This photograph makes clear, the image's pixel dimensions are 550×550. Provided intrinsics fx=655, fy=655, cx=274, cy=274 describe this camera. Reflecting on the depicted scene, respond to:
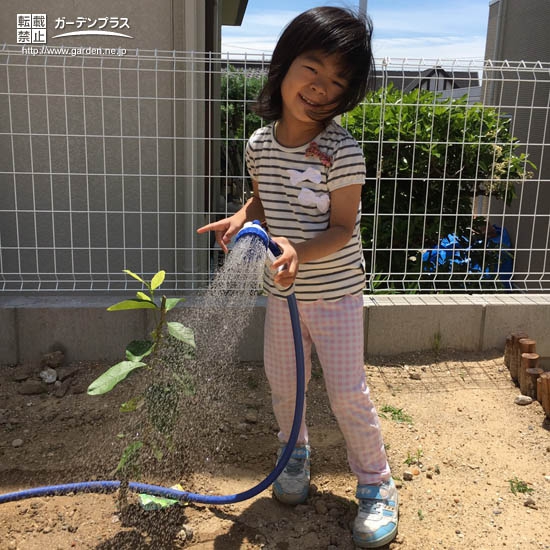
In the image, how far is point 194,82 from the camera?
365cm

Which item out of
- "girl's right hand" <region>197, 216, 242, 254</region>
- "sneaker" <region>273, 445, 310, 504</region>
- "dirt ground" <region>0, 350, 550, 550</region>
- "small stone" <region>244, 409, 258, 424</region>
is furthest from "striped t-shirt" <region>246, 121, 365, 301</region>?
"small stone" <region>244, 409, 258, 424</region>

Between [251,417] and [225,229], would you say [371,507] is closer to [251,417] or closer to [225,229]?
[251,417]

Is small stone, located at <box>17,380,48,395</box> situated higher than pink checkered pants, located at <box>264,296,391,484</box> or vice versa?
pink checkered pants, located at <box>264,296,391,484</box>

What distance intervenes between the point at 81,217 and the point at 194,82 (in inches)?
40.4

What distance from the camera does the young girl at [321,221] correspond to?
1771 mm

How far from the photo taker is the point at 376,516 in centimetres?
202

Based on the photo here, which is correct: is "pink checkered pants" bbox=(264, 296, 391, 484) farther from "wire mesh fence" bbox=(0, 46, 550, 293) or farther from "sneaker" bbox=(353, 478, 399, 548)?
"wire mesh fence" bbox=(0, 46, 550, 293)

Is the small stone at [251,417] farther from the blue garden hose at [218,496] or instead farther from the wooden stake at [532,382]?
the wooden stake at [532,382]

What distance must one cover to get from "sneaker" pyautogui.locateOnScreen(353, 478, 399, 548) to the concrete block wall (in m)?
1.36

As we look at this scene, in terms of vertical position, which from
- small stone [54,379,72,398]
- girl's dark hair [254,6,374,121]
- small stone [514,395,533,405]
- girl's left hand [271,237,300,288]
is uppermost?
girl's dark hair [254,6,374,121]

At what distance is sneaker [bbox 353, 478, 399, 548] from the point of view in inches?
78.0

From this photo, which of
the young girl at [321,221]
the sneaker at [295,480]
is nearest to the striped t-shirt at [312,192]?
the young girl at [321,221]

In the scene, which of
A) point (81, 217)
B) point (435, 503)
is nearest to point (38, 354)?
point (81, 217)

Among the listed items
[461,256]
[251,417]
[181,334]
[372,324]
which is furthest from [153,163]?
[181,334]
